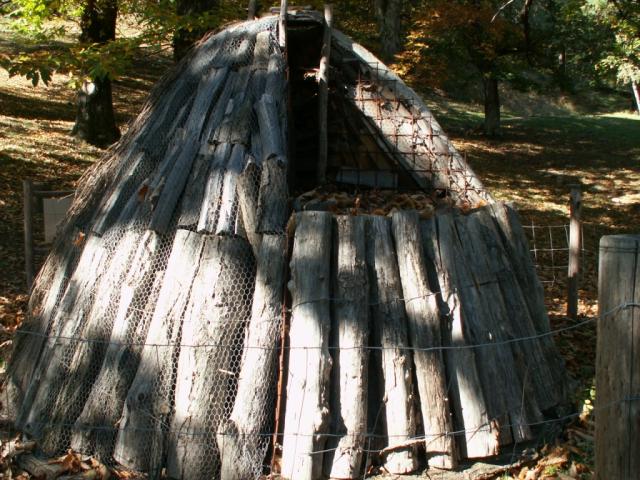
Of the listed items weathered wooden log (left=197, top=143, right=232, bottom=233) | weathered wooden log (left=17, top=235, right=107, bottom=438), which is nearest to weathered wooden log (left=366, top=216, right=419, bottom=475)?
weathered wooden log (left=197, top=143, right=232, bottom=233)

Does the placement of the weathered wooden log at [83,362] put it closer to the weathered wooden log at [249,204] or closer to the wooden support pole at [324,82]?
the weathered wooden log at [249,204]

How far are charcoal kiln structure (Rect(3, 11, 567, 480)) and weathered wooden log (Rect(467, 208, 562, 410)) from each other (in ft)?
0.04

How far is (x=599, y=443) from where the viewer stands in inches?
112

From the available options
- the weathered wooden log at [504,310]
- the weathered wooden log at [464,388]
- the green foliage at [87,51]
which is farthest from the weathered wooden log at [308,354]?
the green foliage at [87,51]

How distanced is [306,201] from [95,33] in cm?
890

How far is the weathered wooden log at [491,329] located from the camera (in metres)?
4.73

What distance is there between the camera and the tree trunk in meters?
20.0

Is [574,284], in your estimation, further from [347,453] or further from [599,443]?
[599,443]

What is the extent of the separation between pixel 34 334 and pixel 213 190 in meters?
1.60

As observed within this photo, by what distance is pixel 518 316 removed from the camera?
511 centimetres

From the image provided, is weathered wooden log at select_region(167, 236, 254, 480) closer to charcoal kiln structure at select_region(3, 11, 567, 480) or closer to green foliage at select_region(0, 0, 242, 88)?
charcoal kiln structure at select_region(3, 11, 567, 480)

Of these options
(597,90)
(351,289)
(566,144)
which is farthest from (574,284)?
(597,90)

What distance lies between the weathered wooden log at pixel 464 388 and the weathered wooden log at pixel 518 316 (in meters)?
0.48

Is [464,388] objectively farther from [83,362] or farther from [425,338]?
[83,362]
